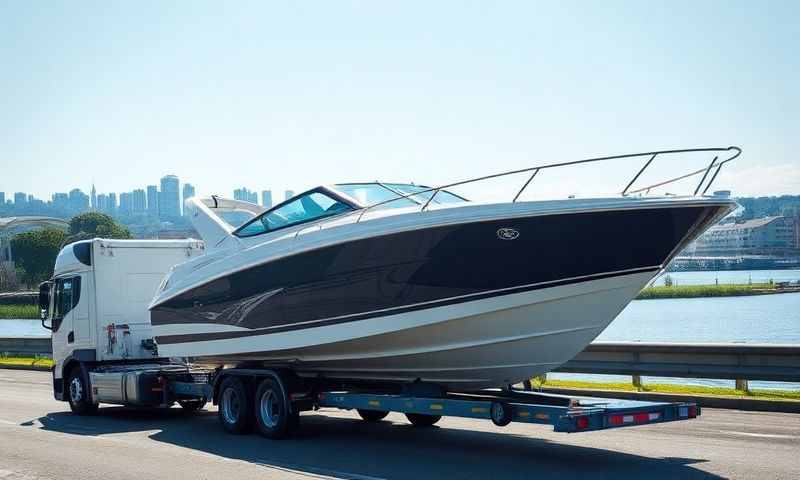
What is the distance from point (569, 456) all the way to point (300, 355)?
373 centimetres

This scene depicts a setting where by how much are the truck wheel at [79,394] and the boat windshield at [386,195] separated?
6.66 m

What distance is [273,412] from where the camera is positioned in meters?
11.8

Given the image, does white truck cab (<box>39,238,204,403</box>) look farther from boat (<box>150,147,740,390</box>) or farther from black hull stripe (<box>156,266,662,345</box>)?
boat (<box>150,147,740,390</box>)

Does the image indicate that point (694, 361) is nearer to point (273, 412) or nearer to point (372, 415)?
point (372, 415)

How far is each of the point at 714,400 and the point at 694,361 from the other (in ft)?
2.54

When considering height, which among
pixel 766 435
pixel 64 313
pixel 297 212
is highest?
pixel 297 212

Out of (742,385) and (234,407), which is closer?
(234,407)

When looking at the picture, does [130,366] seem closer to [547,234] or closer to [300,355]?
[300,355]

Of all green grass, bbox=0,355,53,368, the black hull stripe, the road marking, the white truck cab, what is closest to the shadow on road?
the black hull stripe

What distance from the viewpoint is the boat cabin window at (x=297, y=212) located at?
37.2ft

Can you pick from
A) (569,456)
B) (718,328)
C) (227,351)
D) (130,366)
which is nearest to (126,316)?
(130,366)

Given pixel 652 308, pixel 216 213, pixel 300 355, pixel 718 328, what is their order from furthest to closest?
1. pixel 652 308
2. pixel 718 328
3. pixel 216 213
4. pixel 300 355

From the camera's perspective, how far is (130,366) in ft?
50.8

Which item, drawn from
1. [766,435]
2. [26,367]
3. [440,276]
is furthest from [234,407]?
[26,367]
